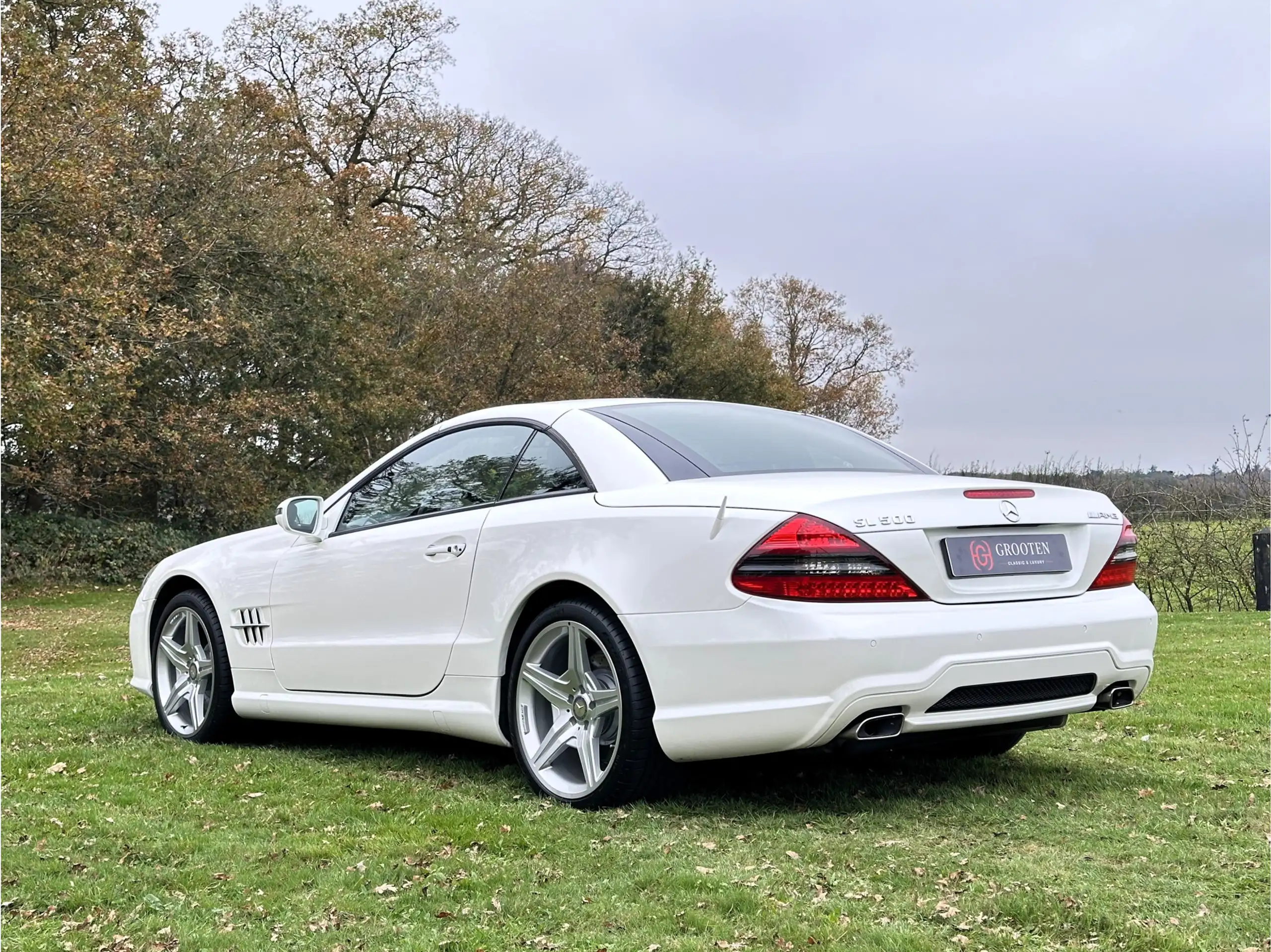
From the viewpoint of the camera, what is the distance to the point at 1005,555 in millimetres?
4395

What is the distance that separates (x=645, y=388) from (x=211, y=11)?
1564cm

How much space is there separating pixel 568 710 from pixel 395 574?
1124 mm

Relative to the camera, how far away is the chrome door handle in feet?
16.9

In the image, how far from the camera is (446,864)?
12.8 feet

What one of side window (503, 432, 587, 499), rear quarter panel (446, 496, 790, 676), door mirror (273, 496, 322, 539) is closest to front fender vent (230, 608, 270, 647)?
door mirror (273, 496, 322, 539)

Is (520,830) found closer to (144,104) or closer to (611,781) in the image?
(611,781)

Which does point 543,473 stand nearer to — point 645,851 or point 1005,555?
point 645,851

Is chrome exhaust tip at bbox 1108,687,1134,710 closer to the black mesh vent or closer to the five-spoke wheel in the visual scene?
the black mesh vent

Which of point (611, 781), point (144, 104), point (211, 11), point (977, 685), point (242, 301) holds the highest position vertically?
point (211, 11)

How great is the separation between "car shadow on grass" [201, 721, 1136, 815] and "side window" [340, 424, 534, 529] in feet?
3.49

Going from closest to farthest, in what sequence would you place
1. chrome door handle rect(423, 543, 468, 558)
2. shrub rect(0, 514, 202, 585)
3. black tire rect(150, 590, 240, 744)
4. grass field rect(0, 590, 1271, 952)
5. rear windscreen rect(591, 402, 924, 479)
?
grass field rect(0, 590, 1271, 952)
rear windscreen rect(591, 402, 924, 479)
chrome door handle rect(423, 543, 468, 558)
black tire rect(150, 590, 240, 744)
shrub rect(0, 514, 202, 585)

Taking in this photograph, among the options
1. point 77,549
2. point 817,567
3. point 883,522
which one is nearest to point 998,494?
point 883,522

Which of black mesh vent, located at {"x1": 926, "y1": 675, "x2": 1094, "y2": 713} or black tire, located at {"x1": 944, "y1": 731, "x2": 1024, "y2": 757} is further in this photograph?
black tire, located at {"x1": 944, "y1": 731, "x2": 1024, "y2": 757}

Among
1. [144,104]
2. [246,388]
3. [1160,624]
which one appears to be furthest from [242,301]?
[1160,624]
